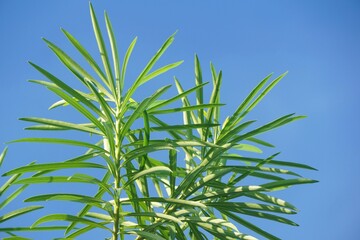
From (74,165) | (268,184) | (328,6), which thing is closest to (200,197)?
(268,184)

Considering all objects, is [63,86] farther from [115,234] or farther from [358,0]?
[358,0]

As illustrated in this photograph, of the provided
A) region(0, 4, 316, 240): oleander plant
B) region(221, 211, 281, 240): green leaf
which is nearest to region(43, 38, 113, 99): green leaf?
→ region(0, 4, 316, 240): oleander plant

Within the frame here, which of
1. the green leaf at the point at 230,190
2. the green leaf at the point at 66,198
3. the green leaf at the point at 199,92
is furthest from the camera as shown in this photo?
the green leaf at the point at 199,92

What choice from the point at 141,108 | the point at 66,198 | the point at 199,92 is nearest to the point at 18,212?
the point at 66,198

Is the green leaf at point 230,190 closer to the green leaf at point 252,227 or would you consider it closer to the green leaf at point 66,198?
the green leaf at point 252,227

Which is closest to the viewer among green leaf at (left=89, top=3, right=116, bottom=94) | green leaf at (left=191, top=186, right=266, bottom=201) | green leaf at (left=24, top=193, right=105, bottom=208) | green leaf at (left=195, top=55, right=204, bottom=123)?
green leaf at (left=24, top=193, right=105, bottom=208)

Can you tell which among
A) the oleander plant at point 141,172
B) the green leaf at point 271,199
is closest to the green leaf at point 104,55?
the oleander plant at point 141,172

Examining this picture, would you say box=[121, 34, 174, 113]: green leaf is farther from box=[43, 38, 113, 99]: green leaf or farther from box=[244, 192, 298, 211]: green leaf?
box=[244, 192, 298, 211]: green leaf

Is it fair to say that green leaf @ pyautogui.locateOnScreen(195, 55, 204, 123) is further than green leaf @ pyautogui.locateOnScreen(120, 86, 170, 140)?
Yes

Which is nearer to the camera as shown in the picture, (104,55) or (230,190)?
(230,190)

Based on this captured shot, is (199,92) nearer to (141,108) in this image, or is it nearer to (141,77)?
(141,77)

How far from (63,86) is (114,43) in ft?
0.94

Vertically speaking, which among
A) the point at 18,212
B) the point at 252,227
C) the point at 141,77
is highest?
the point at 141,77

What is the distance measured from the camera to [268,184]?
1086 mm
